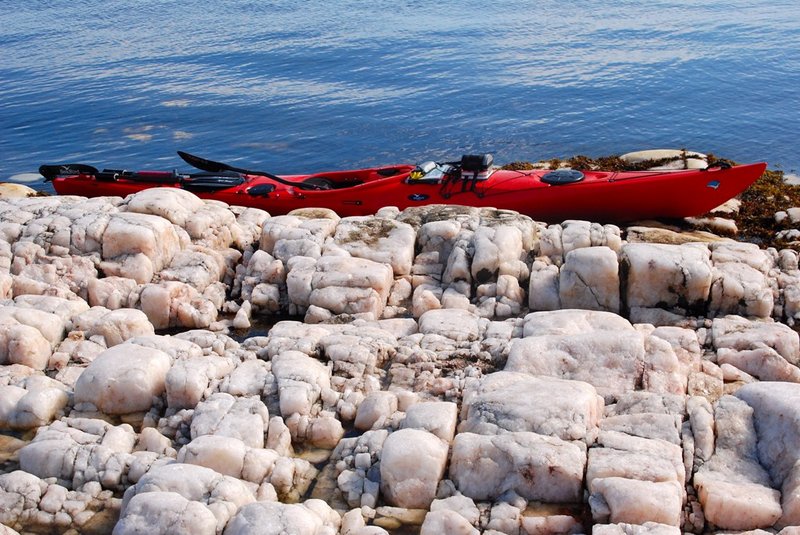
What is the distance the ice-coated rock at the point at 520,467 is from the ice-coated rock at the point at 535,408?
14 cm

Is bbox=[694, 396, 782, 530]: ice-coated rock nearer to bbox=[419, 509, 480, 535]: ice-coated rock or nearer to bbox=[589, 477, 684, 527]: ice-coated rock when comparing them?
bbox=[589, 477, 684, 527]: ice-coated rock

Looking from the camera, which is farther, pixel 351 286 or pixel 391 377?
pixel 351 286

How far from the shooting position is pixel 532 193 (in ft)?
42.3

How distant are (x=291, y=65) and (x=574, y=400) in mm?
21278

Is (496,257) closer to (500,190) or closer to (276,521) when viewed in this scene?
(500,190)

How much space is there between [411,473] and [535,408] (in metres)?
1.22

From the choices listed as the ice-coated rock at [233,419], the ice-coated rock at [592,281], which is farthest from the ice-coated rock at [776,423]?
the ice-coated rock at [233,419]

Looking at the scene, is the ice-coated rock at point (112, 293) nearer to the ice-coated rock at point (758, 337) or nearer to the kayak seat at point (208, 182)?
the kayak seat at point (208, 182)

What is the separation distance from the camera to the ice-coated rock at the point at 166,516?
5570 mm

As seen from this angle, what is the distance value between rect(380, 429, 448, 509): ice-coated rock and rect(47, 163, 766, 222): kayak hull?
24.1 ft

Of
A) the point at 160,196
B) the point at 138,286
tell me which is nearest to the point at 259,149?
the point at 160,196

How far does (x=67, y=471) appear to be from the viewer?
6.46m

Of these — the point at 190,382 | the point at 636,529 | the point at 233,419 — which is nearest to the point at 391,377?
the point at 233,419

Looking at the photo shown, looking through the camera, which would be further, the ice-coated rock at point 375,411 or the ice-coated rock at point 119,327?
the ice-coated rock at point 119,327
